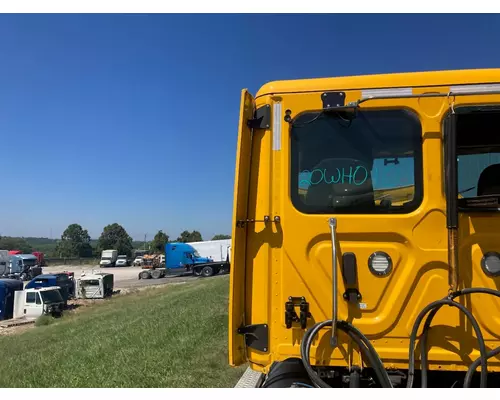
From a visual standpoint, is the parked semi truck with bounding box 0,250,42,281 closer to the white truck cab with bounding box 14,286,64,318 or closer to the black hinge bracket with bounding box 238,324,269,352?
the white truck cab with bounding box 14,286,64,318

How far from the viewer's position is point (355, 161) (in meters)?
2.89

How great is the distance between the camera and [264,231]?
2.85m

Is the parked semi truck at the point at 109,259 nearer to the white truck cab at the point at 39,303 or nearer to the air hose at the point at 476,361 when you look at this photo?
the white truck cab at the point at 39,303

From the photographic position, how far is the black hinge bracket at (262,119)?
2.90 meters

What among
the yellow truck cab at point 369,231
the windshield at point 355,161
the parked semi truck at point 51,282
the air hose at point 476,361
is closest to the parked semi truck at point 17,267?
the parked semi truck at point 51,282

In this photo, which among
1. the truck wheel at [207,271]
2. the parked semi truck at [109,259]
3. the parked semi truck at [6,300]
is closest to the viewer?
the parked semi truck at [6,300]

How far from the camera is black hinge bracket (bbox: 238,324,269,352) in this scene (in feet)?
9.23

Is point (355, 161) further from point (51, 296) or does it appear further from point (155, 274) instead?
point (155, 274)

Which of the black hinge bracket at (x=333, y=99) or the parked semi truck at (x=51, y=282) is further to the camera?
the parked semi truck at (x=51, y=282)

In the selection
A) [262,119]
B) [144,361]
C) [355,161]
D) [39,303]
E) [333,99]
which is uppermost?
[333,99]

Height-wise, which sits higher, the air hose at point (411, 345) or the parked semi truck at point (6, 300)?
the air hose at point (411, 345)

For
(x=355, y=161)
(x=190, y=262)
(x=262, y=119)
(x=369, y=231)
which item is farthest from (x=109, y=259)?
(x=369, y=231)

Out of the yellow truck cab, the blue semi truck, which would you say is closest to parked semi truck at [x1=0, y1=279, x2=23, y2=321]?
the blue semi truck

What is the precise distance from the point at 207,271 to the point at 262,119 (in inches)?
1894
